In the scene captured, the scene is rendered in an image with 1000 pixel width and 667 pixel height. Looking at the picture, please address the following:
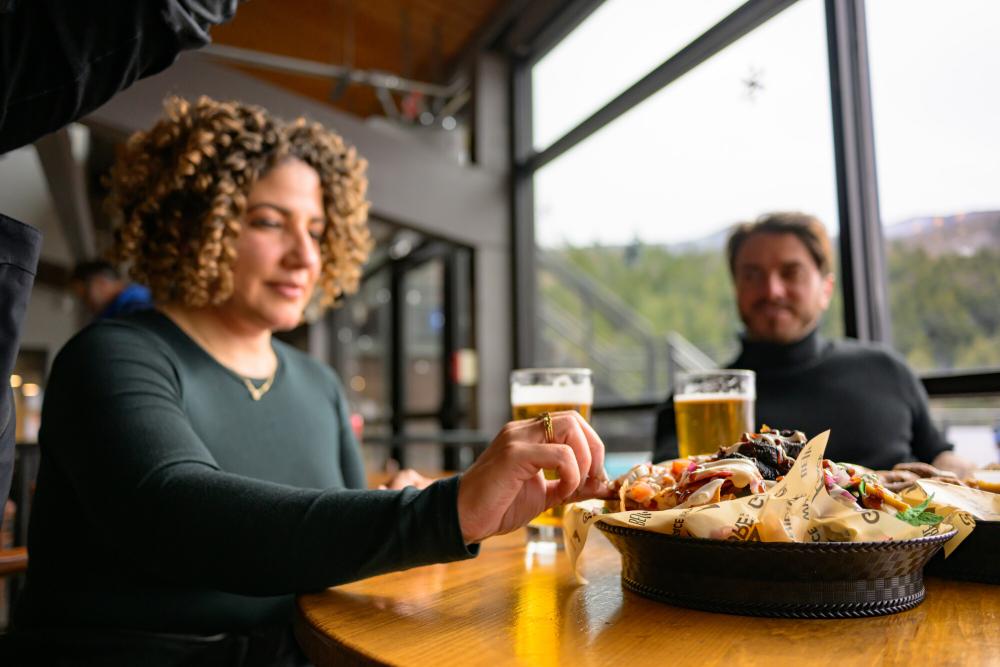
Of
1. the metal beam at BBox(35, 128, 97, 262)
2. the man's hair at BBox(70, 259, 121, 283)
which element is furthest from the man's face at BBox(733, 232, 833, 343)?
the man's hair at BBox(70, 259, 121, 283)

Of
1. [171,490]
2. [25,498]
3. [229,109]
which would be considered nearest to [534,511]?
[171,490]

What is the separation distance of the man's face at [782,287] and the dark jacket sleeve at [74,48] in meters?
1.78

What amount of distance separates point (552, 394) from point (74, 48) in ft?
2.23

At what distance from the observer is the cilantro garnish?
30.8 inches

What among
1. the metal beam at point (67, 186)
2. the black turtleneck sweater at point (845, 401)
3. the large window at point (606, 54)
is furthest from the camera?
the metal beam at point (67, 186)

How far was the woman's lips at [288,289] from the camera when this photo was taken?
4.49ft

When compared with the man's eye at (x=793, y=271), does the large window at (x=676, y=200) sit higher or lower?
higher

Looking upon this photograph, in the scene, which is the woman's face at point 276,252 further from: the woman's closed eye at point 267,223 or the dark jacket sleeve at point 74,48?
the dark jacket sleeve at point 74,48

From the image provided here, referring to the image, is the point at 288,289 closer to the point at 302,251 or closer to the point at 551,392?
the point at 302,251

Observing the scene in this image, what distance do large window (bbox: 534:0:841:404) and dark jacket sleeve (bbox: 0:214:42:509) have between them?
2731 millimetres

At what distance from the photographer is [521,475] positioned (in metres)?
0.76

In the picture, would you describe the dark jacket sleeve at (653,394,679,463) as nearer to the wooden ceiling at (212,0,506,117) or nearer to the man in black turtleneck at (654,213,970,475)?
the man in black turtleneck at (654,213,970,475)

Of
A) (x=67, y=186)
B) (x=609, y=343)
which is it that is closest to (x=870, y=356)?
(x=609, y=343)

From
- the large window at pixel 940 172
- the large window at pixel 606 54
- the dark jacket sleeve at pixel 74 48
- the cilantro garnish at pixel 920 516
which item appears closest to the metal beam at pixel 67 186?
the large window at pixel 606 54
